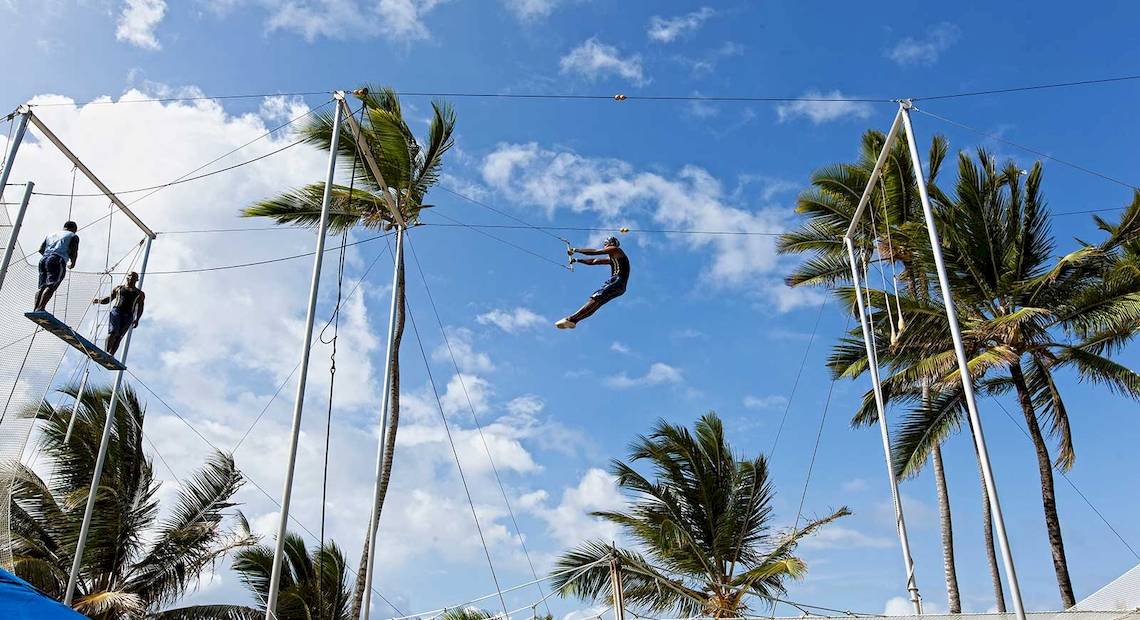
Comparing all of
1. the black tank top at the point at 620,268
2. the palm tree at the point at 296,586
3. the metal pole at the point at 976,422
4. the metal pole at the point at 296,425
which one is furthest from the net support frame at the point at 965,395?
the palm tree at the point at 296,586

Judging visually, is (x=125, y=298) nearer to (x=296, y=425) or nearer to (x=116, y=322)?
(x=116, y=322)

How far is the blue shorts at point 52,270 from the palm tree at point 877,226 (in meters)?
13.1

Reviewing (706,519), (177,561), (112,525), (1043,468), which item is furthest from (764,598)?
(112,525)

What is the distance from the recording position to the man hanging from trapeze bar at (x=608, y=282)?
995cm

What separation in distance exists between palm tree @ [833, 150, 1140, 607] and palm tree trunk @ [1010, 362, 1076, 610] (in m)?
0.02

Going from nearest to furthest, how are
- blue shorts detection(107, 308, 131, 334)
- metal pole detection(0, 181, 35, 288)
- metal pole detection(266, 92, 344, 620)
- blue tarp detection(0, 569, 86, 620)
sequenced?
1. blue tarp detection(0, 569, 86, 620)
2. metal pole detection(266, 92, 344, 620)
3. metal pole detection(0, 181, 35, 288)
4. blue shorts detection(107, 308, 131, 334)

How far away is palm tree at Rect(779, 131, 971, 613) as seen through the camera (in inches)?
671

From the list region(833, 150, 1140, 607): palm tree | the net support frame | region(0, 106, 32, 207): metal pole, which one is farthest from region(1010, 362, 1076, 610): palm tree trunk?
region(0, 106, 32, 207): metal pole

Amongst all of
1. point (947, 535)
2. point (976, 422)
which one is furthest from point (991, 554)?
point (976, 422)

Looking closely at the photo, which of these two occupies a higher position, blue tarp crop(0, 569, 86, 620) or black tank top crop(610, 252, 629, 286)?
black tank top crop(610, 252, 629, 286)

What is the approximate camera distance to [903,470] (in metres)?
15.4

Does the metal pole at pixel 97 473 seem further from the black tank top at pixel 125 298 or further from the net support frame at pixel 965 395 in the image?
the net support frame at pixel 965 395

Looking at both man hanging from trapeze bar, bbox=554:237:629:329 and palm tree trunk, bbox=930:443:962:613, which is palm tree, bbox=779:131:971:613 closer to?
palm tree trunk, bbox=930:443:962:613

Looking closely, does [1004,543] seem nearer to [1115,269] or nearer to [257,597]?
[1115,269]
